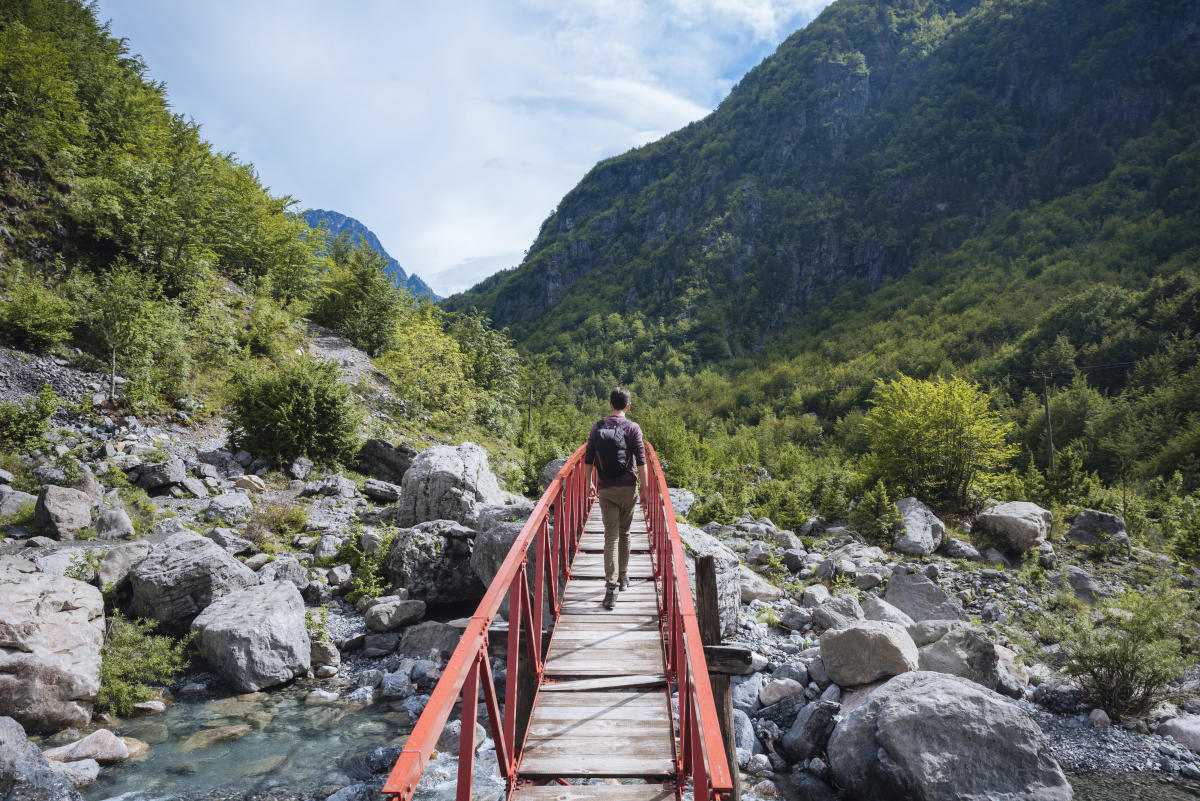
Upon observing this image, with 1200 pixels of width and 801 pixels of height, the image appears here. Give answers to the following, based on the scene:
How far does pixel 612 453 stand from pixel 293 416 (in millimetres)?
11565

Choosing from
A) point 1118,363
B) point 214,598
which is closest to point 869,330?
point 1118,363

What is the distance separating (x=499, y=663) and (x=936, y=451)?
15.2 meters

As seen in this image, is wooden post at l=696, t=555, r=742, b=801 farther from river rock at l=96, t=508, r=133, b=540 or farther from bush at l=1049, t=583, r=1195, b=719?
river rock at l=96, t=508, r=133, b=540

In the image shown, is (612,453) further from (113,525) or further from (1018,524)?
(1018,524)

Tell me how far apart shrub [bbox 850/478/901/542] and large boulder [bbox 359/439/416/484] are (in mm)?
13235

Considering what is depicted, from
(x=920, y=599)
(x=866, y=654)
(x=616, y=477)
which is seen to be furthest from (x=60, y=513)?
(x=920, y=599)

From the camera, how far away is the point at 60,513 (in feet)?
30.1

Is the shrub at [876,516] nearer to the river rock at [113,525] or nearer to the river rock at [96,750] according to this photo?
the river rock at [96,750]

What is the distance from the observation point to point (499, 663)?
336 inches

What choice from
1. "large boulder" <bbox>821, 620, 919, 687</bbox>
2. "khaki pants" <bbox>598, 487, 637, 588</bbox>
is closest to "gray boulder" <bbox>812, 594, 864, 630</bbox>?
"large boulder" <bbox>821, 620, 919, 687</bbox>

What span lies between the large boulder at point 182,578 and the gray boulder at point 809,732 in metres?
8.59

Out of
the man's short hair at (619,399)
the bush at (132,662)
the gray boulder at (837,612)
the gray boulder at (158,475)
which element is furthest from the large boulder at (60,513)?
the gray boulder at (837,612)

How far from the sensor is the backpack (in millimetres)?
5797

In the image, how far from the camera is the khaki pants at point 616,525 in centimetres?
565
